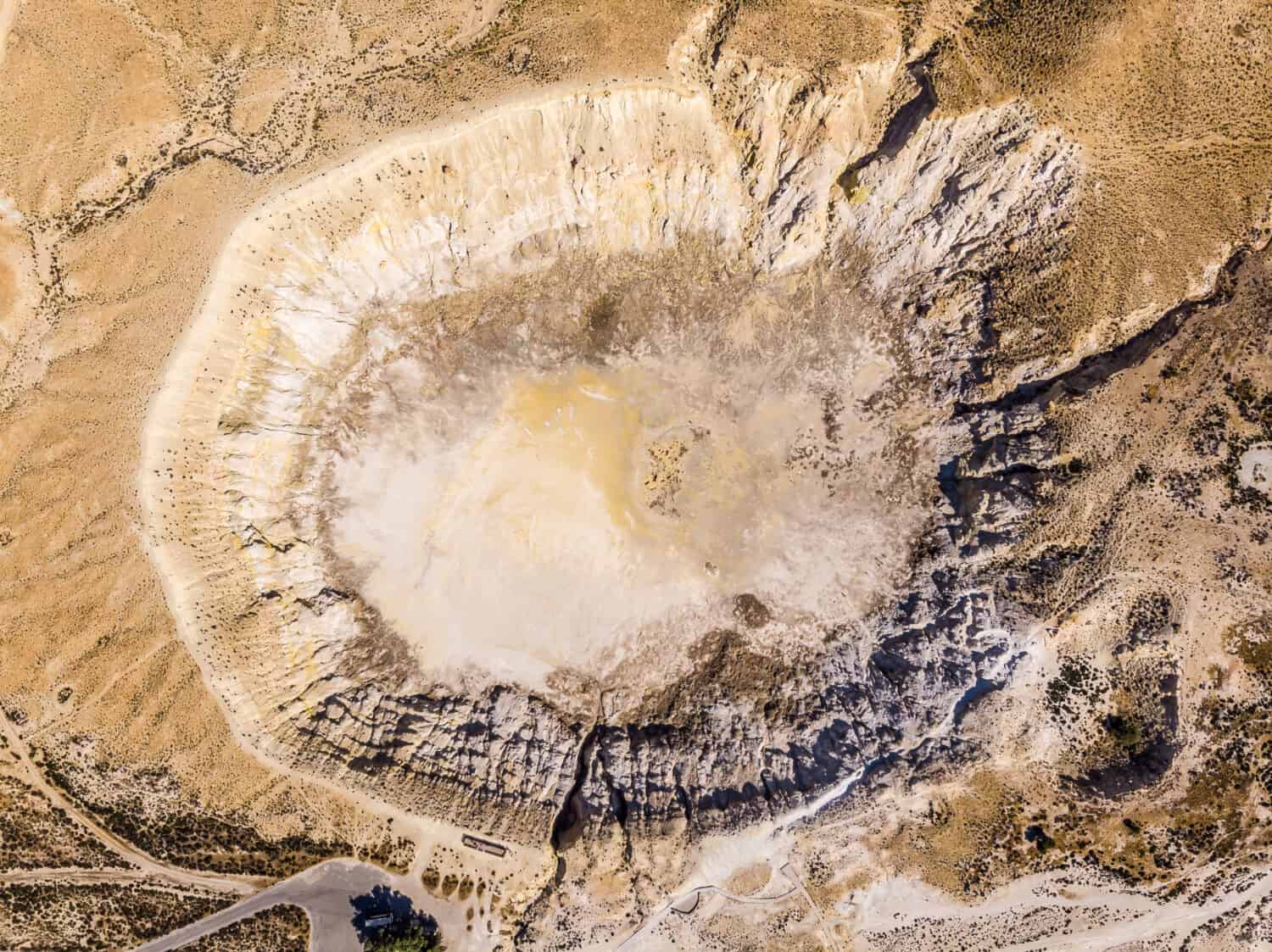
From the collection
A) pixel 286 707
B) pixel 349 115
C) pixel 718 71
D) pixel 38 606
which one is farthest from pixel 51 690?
pixel 718 71

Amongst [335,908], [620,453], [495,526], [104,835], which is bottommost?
[335,908]

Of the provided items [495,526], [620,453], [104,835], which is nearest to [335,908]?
[104,835]

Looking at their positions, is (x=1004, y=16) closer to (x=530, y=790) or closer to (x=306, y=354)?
(x=306, y=354)

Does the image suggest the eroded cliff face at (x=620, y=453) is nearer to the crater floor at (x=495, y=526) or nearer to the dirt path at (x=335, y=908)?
the crater floor at (x=495, y=526)

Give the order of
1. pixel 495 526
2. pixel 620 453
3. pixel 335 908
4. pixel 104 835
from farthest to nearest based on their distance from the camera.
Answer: pixel 620 453 < pixel 495 526 < pixel 335 908 < pixel 104 835

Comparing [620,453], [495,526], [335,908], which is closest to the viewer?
[335,908]

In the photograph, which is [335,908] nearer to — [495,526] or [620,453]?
[495,526]

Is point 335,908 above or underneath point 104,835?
underneath

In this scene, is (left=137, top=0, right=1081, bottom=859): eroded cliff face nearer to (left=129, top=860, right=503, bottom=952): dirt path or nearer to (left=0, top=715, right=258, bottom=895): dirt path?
(left=129, top=860, right=503, bottom=952): dirt path

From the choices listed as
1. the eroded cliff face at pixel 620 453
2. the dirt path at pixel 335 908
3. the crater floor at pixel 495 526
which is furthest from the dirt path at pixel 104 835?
the eroded cliff face at pixel 620 453

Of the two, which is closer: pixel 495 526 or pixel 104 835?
pixel 104 835
